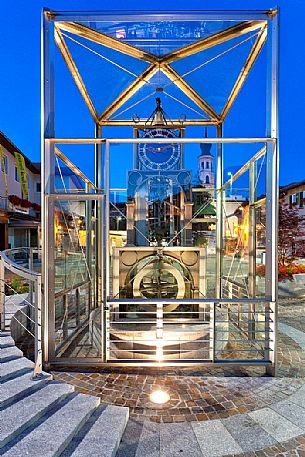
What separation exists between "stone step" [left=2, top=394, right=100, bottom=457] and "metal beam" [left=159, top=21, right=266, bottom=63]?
5.97 metres

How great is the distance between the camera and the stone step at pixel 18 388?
10.7ft

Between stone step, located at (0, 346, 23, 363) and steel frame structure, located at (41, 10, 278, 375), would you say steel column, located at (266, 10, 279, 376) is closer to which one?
steel frame structure, located at (41, 10, 278, 375)

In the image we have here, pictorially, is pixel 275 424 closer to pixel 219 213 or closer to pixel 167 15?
pixel 219 213

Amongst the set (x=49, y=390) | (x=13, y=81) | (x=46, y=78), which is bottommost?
(x=49, y=390)

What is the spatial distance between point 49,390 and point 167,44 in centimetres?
597

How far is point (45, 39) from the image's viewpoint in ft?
14.9

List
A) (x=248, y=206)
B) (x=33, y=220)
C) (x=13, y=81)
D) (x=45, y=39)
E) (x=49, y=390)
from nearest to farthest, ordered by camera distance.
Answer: (x=49, y=390)
(x=45, y=39)
(x=248, y=206)
(x=33, y=220)
(x=13, y=81)

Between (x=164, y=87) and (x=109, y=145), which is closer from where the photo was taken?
(x=109, y=145)

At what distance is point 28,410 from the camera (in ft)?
10.3

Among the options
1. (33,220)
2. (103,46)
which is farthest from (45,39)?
(33,220)

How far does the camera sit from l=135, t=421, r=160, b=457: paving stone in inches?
114

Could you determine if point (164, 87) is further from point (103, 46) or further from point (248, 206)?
point (248, 206)

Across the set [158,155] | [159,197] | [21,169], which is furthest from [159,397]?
[21,169]

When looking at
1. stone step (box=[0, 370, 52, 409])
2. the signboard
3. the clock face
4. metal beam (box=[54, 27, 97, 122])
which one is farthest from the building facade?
stone step (box=[0, 370, 52, 409])
